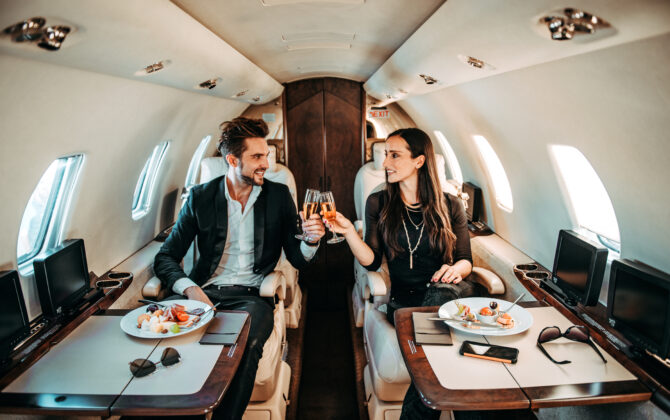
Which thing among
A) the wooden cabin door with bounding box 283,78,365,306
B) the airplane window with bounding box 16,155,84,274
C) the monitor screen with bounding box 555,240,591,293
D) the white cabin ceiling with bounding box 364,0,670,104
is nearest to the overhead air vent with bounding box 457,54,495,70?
the white cabin ceiling with bounding box 364,0,670,104

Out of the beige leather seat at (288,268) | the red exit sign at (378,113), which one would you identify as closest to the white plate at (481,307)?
the beige leather seat at (288,268)

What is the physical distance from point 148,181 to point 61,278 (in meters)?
2.14

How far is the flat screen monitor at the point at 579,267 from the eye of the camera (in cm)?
225

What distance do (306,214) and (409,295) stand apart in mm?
976

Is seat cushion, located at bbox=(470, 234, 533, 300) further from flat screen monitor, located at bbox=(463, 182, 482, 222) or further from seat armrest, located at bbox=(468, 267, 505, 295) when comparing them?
flat screen monitor, located at bbox=(463, 182, 482, 222)

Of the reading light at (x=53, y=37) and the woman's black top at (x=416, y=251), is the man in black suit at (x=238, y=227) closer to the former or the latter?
the woman's black top at (x=416, y=251)

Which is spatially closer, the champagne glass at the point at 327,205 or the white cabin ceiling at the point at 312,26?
the white cabin ceiling at the point at 312,26

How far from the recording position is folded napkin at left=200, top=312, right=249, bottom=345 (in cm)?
210

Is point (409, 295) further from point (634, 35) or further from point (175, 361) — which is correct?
point (634, 35)

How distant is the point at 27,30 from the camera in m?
1.43

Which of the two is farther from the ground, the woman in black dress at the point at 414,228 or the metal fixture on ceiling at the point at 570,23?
the metal fixture on ceiling at the point at 570,23

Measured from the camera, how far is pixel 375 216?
3.24 metres

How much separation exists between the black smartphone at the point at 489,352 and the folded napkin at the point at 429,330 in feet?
0.29

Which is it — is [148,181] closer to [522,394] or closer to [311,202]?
[311,202]
